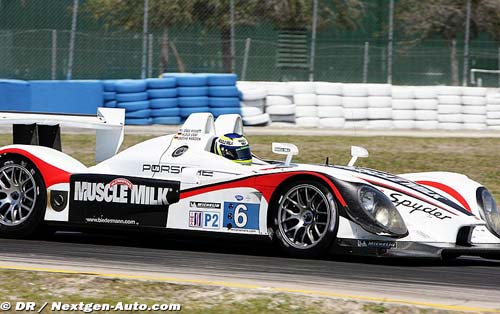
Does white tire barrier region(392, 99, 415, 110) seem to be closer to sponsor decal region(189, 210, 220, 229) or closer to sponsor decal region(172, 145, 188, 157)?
sponsor decal region(172, 145, 188, 157)

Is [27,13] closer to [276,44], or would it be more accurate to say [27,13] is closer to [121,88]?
[121,88]

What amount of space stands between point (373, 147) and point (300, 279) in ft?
34.8

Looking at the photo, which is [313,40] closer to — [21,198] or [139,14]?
[139,14]

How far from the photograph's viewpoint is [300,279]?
7.21 metres

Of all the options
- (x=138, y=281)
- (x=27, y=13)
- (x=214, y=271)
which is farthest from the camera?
(x=27, y=13)

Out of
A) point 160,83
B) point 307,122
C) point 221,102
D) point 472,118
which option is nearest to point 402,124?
point 472,118

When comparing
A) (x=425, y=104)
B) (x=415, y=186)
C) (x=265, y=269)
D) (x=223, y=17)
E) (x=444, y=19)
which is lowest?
(x=265, y=269)

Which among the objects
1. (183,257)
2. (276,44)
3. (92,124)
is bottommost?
(183,257)

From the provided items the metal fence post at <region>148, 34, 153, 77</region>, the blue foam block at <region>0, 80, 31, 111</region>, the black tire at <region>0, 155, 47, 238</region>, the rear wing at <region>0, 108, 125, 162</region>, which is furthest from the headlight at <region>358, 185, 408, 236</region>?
the metal fence post at <region>148, 34, 153, 77</region>

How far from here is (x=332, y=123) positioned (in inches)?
853

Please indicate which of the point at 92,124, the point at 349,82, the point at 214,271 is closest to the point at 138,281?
the point at 214,271

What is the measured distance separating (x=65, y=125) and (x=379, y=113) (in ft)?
43.3

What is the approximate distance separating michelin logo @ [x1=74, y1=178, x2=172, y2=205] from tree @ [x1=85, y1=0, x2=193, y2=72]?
14213 mm

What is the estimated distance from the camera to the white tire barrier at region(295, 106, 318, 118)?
2159 cm
